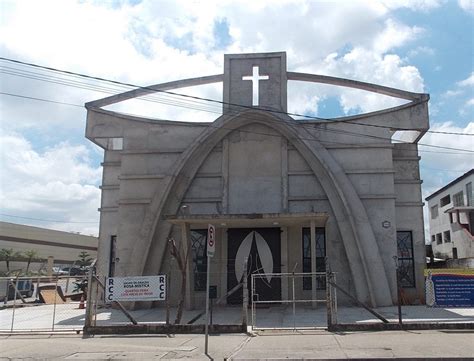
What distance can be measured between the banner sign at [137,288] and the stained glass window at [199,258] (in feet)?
20.6

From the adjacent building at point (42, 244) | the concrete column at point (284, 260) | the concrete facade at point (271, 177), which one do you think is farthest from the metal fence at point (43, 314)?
the adjacent building at point (42, 244)

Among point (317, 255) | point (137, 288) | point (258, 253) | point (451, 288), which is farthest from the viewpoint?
point (258, 253)

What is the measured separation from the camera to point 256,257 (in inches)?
792

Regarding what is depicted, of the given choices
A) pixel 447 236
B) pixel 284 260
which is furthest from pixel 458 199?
pixel 284 260

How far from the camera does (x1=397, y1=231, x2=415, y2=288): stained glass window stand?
20.0m

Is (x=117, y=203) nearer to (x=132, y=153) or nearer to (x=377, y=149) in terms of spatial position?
(x=132, y=153)

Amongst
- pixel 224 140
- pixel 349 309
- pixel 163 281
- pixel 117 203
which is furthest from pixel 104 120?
pixel 349 309

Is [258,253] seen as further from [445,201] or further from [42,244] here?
[42,244]

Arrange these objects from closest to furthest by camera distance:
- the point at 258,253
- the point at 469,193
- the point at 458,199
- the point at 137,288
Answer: the point at 137,288 < the point at 258,253 < the point at 469,193 < the point at 458,199

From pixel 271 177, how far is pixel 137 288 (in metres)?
8.76

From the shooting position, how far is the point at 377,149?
20.2 metres

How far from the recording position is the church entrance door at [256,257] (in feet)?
65.0

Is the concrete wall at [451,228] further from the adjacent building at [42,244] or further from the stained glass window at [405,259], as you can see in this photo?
the adjacent building at [42,244]

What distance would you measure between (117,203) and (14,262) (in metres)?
46.7
